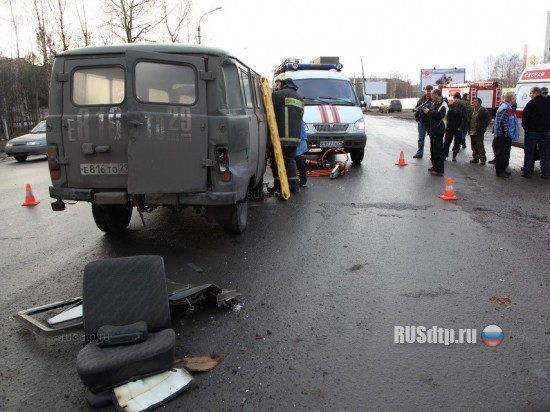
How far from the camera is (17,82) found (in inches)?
A: 1022

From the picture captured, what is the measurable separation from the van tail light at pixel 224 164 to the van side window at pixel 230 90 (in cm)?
47

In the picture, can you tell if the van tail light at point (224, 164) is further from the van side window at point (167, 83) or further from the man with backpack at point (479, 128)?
the man with backpack at point (479, 128)

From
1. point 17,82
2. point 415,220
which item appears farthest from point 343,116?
point 17,82

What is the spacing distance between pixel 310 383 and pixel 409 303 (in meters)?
1.50

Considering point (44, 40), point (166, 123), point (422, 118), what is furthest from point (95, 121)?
point (44, 40)

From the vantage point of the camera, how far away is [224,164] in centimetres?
514

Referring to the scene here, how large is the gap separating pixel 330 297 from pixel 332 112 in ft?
25.4

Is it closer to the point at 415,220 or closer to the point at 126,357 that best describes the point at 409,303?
the point at 126,357

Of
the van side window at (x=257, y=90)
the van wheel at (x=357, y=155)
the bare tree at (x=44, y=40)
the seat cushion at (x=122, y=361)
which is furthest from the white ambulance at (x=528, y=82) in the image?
the bare tree at (x=44, y=40)

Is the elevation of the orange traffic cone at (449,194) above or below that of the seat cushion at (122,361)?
above

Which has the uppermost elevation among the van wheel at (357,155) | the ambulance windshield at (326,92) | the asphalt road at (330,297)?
the ambulance windshield at (326,92)

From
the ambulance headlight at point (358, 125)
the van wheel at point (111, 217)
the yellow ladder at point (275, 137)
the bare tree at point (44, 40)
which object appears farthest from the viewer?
the bare tree at point (44, 40)

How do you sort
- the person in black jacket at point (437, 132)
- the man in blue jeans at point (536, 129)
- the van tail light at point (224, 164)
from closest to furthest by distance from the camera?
the van tail light at point (224, 164) < the man in blue jeans at point (536, 129) < the person in black jacket at point (437, 132)

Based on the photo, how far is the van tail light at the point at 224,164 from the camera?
512cm
